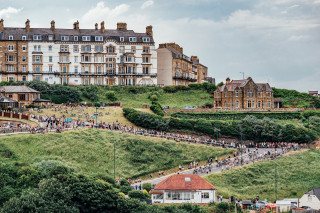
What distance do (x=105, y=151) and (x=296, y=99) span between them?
5250 cm

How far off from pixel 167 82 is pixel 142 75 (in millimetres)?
8213

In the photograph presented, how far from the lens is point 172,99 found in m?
96.4

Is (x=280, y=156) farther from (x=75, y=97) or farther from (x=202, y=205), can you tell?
(x=75, y=97)

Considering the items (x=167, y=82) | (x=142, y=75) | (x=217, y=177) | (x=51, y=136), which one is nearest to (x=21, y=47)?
(x=142, y=75)

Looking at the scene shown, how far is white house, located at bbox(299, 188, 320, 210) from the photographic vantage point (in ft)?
168

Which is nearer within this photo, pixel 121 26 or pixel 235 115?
pixel 235 115

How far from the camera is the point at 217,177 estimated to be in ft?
186

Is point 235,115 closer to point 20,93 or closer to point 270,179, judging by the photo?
point 270,179

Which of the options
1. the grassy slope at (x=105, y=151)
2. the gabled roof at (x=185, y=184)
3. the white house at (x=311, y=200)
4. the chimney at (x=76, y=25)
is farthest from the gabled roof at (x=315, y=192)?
the chimney at (x=76, y=25)

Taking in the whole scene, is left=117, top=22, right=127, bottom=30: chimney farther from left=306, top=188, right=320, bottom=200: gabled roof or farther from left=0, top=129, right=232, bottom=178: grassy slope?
left=306, top=188, right=320, bottom=200: gabled roof

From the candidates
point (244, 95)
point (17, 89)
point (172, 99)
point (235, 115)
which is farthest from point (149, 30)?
point (17, 89)

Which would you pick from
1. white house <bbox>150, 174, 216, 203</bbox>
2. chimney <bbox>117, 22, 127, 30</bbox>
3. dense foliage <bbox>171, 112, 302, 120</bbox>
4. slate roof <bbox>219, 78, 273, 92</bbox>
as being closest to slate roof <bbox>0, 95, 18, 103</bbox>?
dense foliage <bbox>171, 112, 302, 120</bbox>

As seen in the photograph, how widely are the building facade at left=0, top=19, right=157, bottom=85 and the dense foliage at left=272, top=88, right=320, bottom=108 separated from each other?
27.0 meters

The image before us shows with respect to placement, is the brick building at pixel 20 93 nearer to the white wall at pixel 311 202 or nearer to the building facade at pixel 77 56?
the building facade at pixel 77 56
